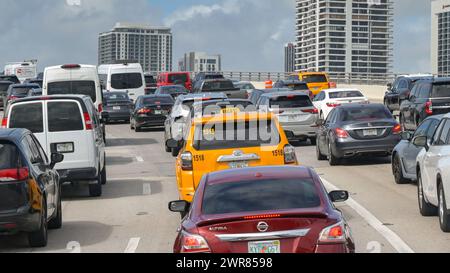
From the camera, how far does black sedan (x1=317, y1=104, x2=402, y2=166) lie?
22844 millimetres

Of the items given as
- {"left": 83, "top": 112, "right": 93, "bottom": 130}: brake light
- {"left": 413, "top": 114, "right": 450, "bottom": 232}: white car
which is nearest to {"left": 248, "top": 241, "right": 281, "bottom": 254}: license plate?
{"left": 413, "top": 114, "right": 450, "bottom": 232}: white car

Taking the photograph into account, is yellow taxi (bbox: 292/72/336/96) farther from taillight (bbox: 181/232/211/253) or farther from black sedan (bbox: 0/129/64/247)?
taillight (bbox: 181/232/211/253)

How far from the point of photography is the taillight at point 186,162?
14312mm

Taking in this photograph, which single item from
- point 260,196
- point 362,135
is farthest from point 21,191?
point 362,135

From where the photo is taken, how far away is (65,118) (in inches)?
730

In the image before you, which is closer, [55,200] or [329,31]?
[55,200]

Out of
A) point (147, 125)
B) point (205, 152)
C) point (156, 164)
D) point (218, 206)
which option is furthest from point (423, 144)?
point (147, 125)

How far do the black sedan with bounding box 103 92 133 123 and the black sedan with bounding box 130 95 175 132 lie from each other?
5699 mm

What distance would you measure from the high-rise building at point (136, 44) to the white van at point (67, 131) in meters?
168

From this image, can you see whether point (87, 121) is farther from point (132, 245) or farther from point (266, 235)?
point (266, 235)

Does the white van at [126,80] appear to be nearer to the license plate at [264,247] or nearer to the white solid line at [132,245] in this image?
the white solid line at [132,245]

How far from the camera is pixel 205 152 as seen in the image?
14.3 metres
